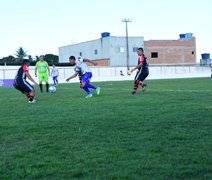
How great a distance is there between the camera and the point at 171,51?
308ft

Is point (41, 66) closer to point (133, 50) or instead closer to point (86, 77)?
point (86, 77)

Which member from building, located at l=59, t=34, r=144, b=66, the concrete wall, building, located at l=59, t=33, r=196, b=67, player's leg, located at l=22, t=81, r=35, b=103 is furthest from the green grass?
building, located at l=59, t=33, r=196, b=67

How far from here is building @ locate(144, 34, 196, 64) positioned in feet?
304

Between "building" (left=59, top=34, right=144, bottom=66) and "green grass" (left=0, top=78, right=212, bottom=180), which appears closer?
"green grass" (left=0, top=78, right=212, bottom=180)

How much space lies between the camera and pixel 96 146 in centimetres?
639

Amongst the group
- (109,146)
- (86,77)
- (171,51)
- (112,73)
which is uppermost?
(171,51)

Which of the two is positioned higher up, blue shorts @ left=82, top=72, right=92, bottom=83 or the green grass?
blue shorts @ left=82, top=72, right=92, bottom=83

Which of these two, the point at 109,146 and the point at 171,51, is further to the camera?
the point at 171,51

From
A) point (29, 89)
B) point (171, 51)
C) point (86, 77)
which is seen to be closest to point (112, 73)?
point (171, 51)

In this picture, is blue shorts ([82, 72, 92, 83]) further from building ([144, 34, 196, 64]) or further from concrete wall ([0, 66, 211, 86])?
building ([144, 34, 196, 64])

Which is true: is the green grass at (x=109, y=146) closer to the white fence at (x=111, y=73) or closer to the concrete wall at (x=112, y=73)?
the concrete wall at (x=112, y=73)

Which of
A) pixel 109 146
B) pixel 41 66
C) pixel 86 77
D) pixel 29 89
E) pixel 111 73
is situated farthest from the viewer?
pixel 111 73

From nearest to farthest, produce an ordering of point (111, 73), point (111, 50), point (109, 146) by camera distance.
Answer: point (109, 146), point (111, 73), point (111, 50)

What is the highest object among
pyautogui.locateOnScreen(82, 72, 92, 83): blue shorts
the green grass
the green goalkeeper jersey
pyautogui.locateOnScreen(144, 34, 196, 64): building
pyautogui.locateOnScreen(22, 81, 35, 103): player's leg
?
pyautogui.locateOnScreen(144, 34, 196, 64): building
